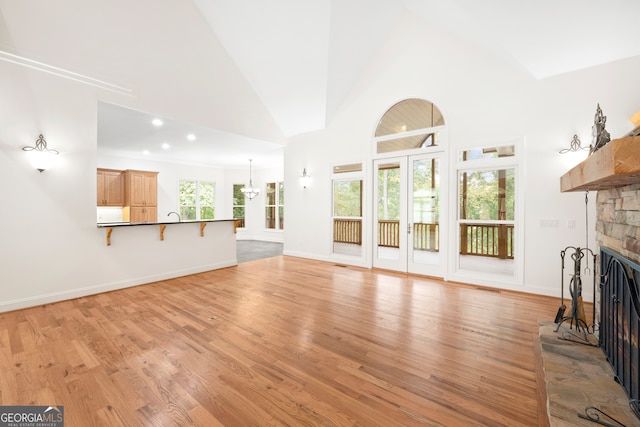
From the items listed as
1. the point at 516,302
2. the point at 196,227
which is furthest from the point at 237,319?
the point at 516,302

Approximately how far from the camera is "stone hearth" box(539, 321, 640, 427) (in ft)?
4.73

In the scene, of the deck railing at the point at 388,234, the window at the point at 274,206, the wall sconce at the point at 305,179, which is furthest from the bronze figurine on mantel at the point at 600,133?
the window at the point at 274,206

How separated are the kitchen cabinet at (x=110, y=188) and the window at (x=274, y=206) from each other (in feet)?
15.1

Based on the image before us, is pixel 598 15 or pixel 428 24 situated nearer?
pixel 598 15

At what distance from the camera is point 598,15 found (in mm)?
2836

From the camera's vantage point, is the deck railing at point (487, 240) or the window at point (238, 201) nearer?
the deck railing at point (487, 240)

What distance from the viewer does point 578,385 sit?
1694mm

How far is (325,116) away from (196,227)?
3.64 meters

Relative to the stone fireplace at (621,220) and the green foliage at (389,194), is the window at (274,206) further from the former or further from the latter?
the stone fireplace at (621,220)

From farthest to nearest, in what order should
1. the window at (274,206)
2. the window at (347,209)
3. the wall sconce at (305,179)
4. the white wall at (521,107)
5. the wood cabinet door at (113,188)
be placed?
the window at (274,206), the wood cabinet door at (113,188), the wall sconce at (305,179), the window at (347,209), the white wall at (521,107)

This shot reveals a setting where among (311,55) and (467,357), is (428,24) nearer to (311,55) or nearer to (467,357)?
(311,55)

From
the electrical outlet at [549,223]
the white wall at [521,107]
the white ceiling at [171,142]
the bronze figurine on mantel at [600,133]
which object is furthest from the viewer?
the white ceiling at [171,142]

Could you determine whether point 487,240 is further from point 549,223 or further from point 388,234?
point 388,234

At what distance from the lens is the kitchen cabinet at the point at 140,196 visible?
735 cm
